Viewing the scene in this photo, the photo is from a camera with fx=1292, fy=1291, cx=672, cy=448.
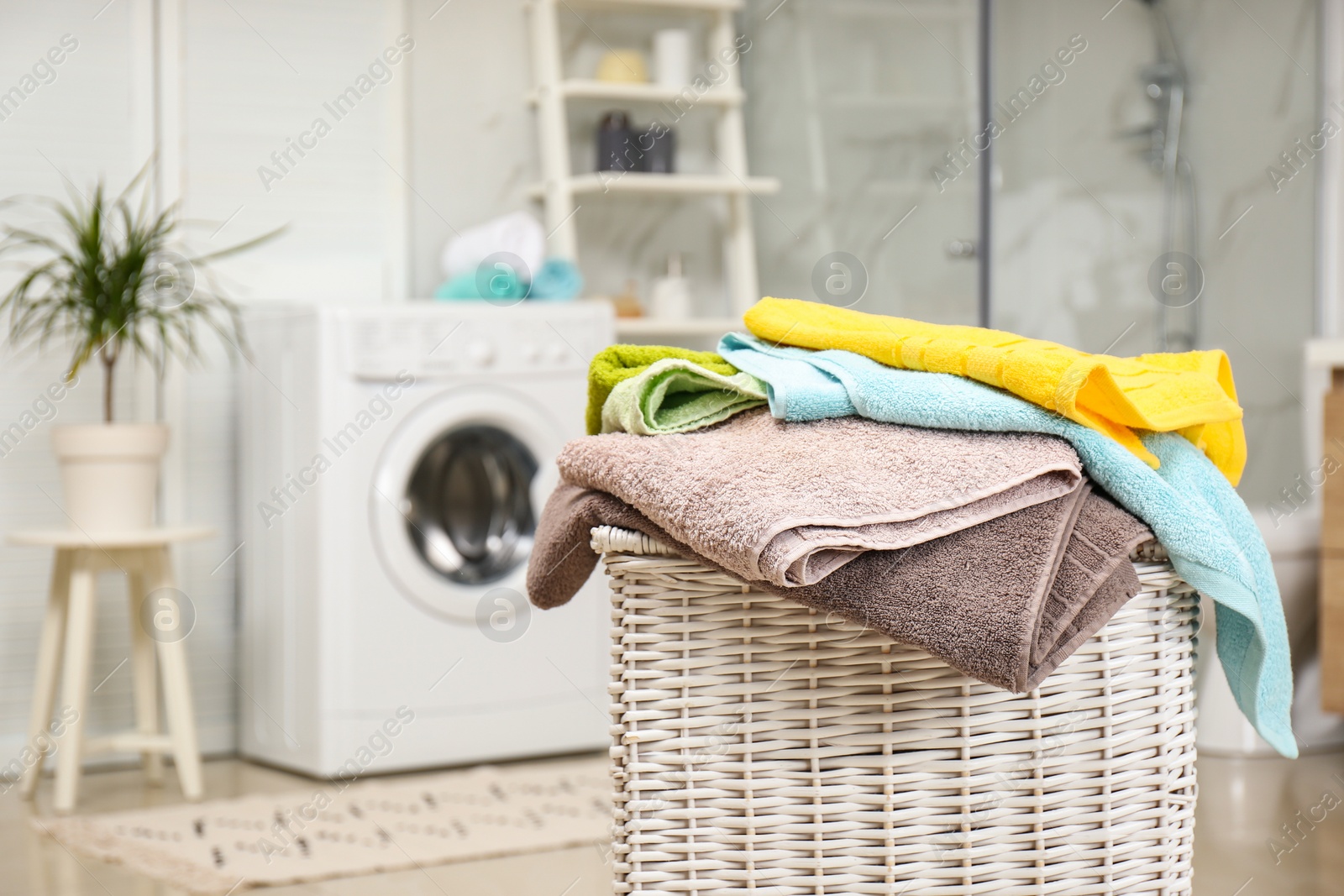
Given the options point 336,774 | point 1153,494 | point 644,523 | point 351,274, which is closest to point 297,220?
point 351,274

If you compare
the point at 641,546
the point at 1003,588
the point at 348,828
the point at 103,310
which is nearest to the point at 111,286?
the point at 103,310

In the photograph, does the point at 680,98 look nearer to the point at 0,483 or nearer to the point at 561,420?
the point at 561,420

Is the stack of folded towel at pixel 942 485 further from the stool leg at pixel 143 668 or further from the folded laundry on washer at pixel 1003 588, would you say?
the stool leg at pixel 143 668

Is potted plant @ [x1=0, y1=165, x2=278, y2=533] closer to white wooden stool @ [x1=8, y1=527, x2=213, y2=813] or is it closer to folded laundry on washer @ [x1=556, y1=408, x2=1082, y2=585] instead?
white wooden stool @ [x1=8, y1=527, x2=213, y2=813]

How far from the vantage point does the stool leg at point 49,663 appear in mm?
2277

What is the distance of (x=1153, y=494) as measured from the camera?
33.0 inches

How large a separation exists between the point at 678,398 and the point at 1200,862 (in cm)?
121

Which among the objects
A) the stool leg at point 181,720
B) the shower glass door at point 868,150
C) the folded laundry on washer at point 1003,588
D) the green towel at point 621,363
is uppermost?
the shower glass door at point 868,150

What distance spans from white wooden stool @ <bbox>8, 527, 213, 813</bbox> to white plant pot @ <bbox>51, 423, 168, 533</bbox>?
0.14 feet

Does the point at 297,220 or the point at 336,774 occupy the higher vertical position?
the point at 297,220

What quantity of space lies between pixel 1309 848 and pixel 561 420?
4.79ft

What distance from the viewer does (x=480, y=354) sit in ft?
8.05

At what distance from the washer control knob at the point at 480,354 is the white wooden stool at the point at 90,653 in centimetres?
57

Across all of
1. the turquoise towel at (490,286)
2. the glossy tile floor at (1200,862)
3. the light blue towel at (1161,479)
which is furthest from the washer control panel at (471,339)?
the light blue towel at (1161,479)
